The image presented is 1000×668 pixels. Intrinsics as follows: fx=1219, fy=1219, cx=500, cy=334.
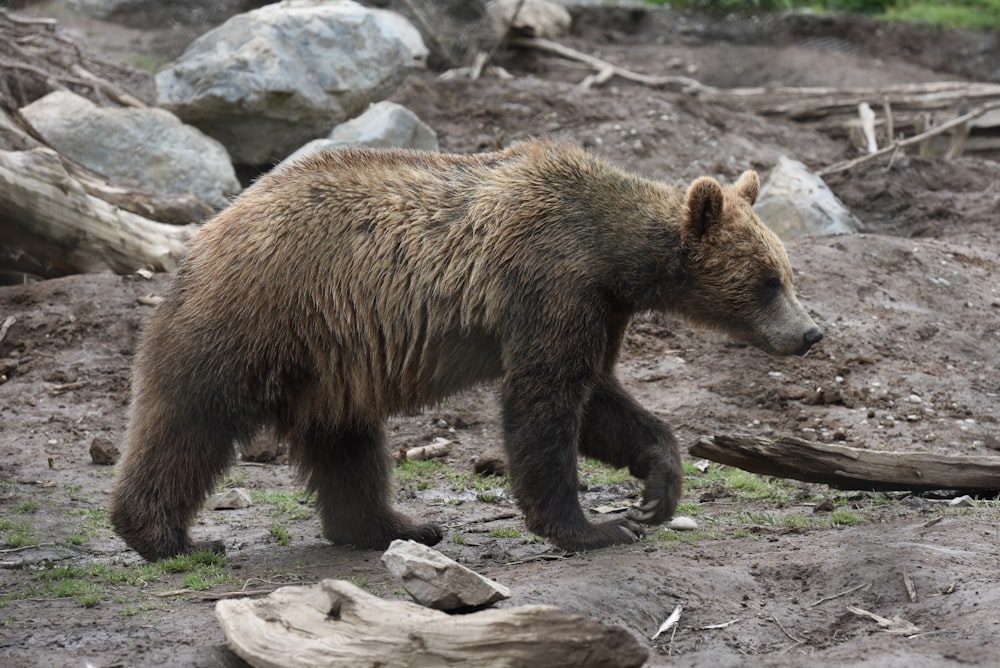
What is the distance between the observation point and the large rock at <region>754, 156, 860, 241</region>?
40.8 ft

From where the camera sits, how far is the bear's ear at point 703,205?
6.42 meters

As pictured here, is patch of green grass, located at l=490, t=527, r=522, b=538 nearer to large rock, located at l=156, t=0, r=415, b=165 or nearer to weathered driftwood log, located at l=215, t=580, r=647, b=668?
weathered driftwood log, located at l=215, t=580, r=647, b=668

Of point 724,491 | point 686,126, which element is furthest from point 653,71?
point 724,491

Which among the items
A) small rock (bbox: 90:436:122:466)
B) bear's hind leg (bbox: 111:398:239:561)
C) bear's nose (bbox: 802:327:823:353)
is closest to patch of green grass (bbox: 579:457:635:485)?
bear's nose (bbox: 802:327:823:353)

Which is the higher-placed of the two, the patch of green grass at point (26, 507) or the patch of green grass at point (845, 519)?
the patch of green grass at point (845, 519)

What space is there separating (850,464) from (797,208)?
6.00 m

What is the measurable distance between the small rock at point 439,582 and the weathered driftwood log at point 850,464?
2.34m

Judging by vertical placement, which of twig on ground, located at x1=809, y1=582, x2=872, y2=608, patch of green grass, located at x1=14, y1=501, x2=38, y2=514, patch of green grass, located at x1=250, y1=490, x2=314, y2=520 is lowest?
patch of green grass, located at x1=250, y1=490, x2=314, y2=520

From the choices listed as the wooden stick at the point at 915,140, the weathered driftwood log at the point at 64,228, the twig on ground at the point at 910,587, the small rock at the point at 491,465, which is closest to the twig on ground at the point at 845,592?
the twig on ground at the point at 910,587

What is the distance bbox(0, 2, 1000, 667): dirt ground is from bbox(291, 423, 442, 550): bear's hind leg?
0.66ft

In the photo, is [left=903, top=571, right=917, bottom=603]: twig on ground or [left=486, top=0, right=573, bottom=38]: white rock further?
[left=486, top=0, right=573, bottom=38]: white rock

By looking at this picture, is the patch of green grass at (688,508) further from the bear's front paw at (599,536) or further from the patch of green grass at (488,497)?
the patch of green grass at (488,497)

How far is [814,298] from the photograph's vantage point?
406 inches

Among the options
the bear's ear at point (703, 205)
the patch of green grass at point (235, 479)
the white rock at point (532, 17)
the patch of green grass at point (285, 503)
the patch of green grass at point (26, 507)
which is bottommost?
the patch of green grass at point (235, 479)
